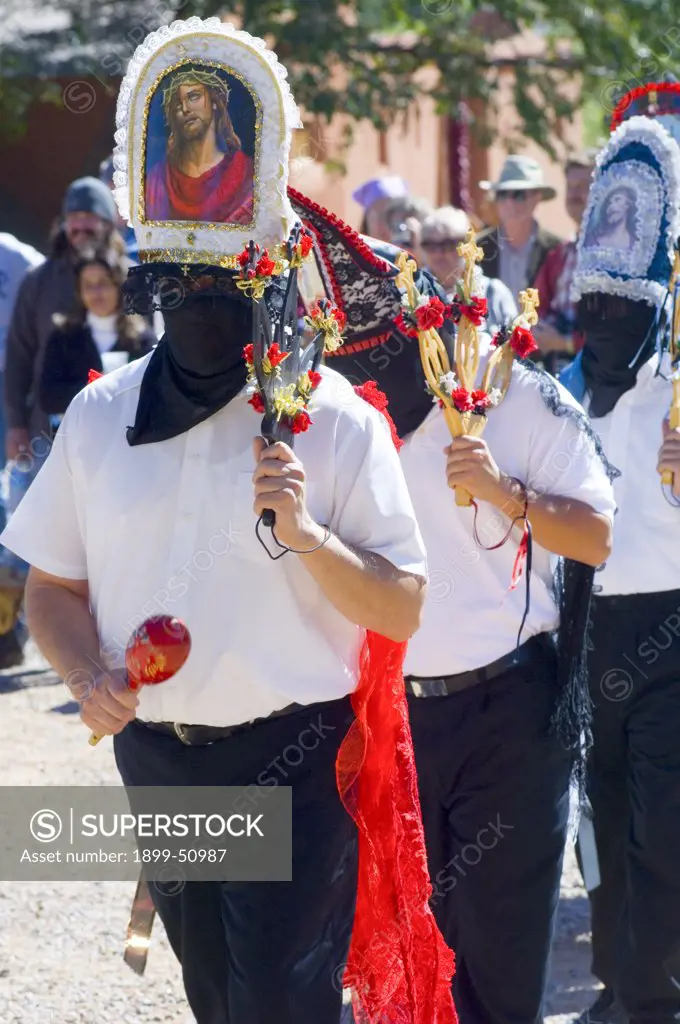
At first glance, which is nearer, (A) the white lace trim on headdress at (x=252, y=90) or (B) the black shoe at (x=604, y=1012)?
(A) the white lace trim on headdress at (x=252, y=90)

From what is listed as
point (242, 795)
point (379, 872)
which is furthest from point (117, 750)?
point (379, 872)

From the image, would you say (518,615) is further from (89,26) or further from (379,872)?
(89,26)

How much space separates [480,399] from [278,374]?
2.77ft

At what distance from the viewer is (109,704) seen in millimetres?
2754

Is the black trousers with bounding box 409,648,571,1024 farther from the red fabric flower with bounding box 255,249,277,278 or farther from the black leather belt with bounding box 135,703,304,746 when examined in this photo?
the red fabric flower with bounding box 255,249,277,278

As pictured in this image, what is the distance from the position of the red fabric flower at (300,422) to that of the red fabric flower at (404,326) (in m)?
0.94

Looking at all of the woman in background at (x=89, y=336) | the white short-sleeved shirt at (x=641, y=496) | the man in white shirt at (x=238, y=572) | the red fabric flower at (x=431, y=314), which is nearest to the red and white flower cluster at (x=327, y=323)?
the man in white shirt at (x=238, y=572)

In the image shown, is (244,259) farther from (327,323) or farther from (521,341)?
(521,341)

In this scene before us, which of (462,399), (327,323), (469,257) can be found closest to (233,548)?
(327,323)

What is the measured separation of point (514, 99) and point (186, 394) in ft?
35.9

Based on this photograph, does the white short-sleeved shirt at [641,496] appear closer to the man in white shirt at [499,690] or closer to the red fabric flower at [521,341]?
the man in white shirt at [499,690]

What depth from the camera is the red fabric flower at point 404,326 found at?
3663mm

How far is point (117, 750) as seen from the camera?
3115 millimetres

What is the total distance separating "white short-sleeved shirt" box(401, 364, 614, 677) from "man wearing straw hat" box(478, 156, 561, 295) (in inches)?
197
